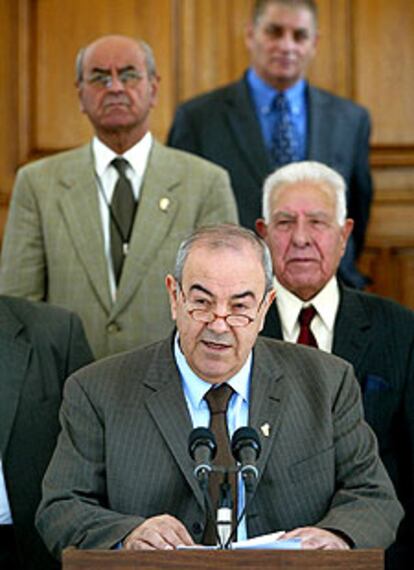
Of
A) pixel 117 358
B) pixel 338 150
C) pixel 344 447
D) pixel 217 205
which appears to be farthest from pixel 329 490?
pixel 338 150

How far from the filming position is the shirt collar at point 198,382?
3.59 m

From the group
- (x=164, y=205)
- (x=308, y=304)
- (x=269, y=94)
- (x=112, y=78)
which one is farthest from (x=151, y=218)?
(x=269, y=94)

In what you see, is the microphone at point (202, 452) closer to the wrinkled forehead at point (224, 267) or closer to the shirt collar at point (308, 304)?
the wrinkled forehead at point (224, 267)

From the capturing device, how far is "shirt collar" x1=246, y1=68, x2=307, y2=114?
18.8 feet

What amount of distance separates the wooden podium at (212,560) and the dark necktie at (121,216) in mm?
1877

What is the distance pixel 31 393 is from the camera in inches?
163

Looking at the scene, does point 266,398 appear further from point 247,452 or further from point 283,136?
point 283,136

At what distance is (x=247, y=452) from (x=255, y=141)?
277cm

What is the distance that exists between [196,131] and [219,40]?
0.90 metres

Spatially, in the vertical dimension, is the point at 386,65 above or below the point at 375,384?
above

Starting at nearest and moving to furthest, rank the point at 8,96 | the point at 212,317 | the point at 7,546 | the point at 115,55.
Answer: the point at 212,317 < the point at 7,546 < the point at 115,55 < the point at 8,96

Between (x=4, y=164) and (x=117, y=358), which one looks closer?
(x=117, y=358)

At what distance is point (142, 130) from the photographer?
491cm

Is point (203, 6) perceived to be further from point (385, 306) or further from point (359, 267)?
point (385, 306)
